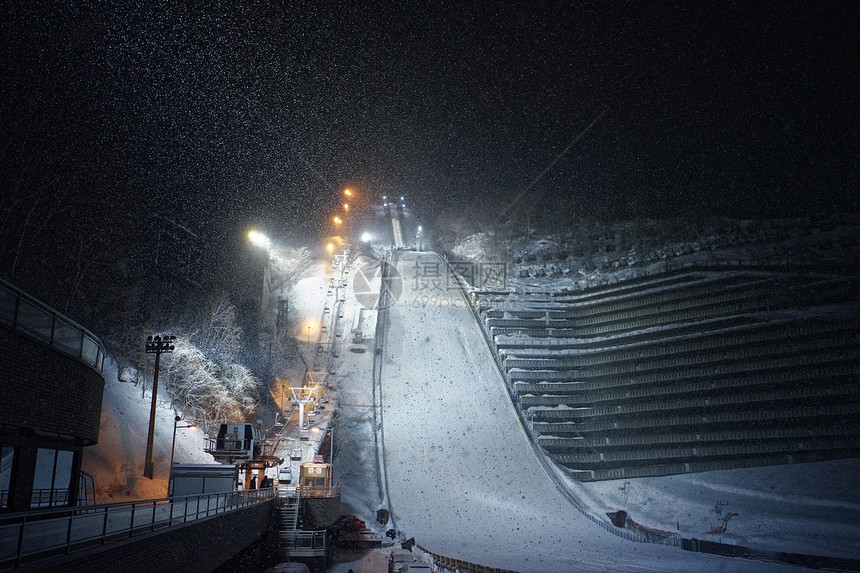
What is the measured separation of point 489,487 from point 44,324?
2114 centimetres

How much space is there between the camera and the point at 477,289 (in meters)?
45.2

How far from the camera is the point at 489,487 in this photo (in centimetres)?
2542

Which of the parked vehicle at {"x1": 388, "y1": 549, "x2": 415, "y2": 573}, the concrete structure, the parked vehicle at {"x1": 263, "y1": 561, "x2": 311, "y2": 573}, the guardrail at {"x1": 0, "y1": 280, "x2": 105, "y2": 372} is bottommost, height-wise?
the parked vehicle at {"x1": 388, "y1": 549, "x2": 415, "y2": 573}

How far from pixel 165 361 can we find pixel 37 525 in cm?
2451

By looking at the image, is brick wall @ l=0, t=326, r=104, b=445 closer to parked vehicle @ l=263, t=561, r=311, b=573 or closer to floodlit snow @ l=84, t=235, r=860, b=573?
parked vehicle @ l=263, t=561, r=311, b=573

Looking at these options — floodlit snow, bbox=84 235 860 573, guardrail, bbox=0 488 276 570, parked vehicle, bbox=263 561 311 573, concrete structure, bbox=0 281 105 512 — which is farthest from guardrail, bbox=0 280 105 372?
floodlit snow, bbox=84 235 860 573

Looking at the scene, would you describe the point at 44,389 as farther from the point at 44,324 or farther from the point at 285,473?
the point at 285,473

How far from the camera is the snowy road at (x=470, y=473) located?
60.3 ft

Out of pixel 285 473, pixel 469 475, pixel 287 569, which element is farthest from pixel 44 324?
pixel 469 475

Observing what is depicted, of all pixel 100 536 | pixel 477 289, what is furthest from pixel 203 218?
pixel 100 536

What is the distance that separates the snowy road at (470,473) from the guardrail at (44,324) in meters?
13.6

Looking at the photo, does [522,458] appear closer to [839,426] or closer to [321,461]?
[321,461]

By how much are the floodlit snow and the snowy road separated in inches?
3.1

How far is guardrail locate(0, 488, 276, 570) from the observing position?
5.10m
